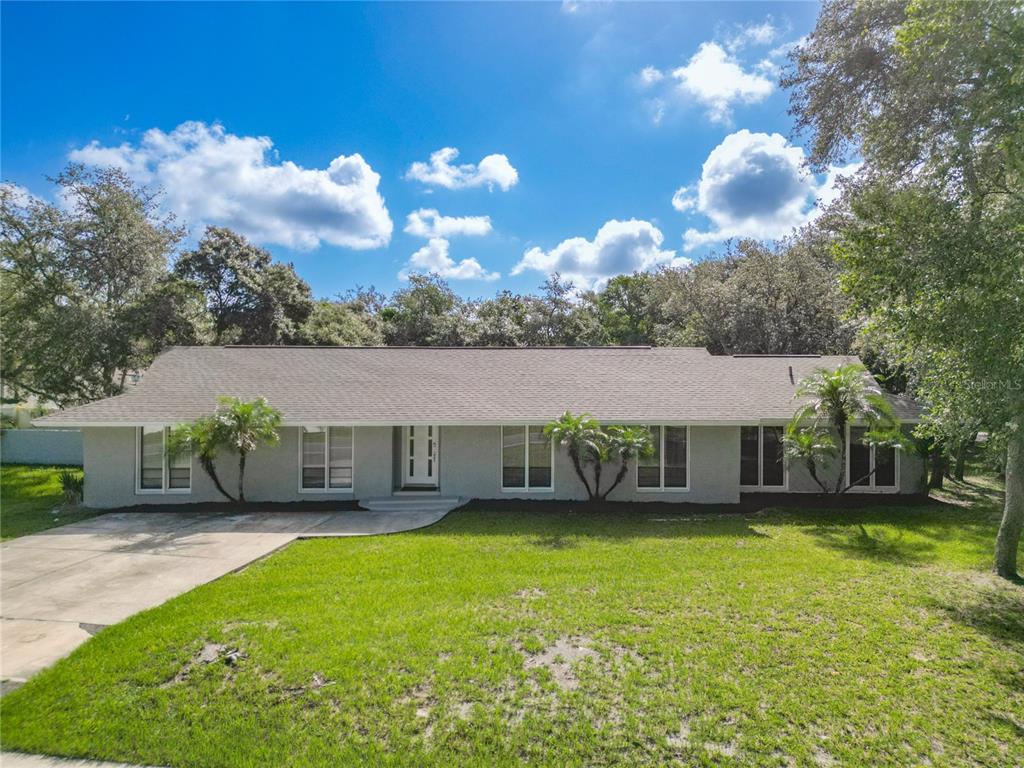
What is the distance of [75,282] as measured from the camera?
1884cm

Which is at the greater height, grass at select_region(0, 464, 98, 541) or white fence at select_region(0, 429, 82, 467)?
white fence at select_region(0, 429, 82, 467)

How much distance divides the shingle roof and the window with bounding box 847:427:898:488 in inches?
50.4

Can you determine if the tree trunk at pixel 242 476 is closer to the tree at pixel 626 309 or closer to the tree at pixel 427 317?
the tree at pixel 427 317

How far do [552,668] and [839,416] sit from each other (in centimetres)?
→ 1064

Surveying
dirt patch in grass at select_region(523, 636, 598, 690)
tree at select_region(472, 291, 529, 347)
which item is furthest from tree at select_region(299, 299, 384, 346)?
dirt patch in grass at select_region(523, 636, 598, 690)

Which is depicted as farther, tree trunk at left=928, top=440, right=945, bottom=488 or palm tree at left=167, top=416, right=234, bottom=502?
tree trunk at left=928, top=440, right=945, bottom=488

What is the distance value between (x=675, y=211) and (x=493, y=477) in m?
15.9

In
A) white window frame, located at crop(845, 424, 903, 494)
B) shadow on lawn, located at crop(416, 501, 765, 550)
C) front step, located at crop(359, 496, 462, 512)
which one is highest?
white window frame, located at crop(845, 424, 903, 494)

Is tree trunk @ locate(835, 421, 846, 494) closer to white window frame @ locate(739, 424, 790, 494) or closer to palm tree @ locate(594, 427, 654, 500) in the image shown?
white window frame @ locate(739, 424, 790, 494)

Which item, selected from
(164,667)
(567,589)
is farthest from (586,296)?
(164,667)

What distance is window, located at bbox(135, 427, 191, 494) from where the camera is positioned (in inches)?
527

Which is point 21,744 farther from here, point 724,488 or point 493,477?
point 724,488

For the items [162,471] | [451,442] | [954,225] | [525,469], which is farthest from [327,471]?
[954,225]

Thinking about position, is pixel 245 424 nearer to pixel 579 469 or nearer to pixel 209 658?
pixel 209 658
